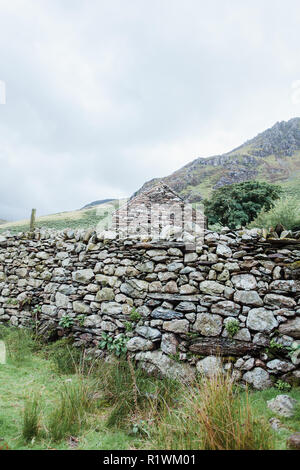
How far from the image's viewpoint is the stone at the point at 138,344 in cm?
398

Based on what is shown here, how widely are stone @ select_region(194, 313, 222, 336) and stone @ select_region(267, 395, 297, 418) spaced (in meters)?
1.05

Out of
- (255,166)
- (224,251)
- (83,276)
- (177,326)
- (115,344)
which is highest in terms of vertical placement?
(255,166)

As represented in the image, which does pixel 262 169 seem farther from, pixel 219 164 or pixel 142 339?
pixel 142 339

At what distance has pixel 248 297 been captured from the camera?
3670mm

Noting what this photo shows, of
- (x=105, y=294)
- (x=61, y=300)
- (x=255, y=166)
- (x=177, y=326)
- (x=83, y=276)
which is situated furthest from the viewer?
(x=255, y=166)

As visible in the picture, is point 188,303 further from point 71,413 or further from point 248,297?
point 71,413

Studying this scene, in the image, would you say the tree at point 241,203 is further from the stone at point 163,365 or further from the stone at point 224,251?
the stone at point 163,365

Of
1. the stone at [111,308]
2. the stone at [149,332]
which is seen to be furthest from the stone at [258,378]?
the stone at [111,308]

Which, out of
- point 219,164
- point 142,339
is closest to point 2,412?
point 142,339

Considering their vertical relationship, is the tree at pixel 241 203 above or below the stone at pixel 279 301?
above

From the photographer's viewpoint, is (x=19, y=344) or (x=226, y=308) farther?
(x=19, y=344)

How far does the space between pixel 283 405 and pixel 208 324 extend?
1314 millimetres

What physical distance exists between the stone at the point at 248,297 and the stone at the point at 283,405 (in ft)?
3.89

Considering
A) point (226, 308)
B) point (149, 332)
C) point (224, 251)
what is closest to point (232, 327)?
point (226, 308)
